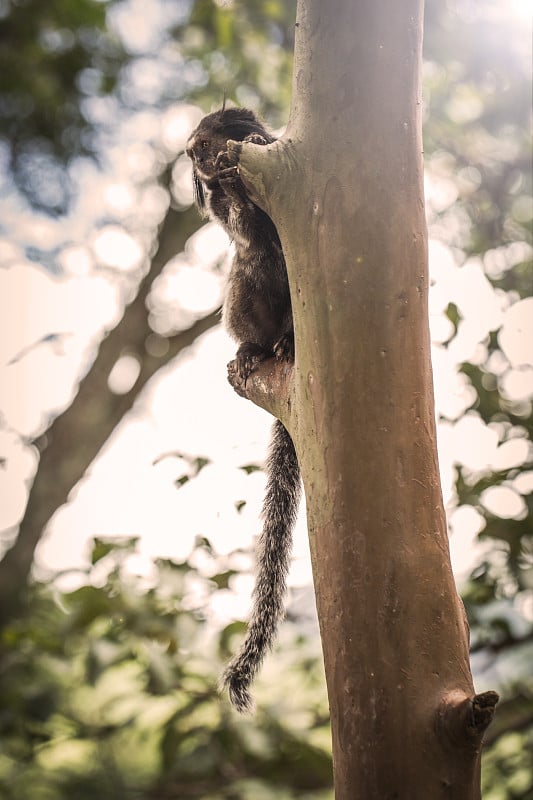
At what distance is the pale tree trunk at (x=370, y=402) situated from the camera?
2.78 feet

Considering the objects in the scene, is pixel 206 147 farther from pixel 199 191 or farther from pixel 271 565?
pixel 271 565

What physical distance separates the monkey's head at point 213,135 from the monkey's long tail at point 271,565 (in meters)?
0.68

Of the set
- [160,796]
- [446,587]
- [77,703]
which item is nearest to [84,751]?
[77,703]

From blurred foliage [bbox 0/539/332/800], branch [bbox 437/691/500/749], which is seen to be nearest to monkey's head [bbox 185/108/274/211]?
blurred foliage [bbox 0/539/332/800]

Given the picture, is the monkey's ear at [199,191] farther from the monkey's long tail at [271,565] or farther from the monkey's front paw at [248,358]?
the monkey's long tail at [271,565]

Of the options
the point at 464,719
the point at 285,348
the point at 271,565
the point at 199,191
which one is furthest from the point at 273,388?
the point at 199,191

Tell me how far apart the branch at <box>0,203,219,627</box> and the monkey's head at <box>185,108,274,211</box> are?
6.49 feet

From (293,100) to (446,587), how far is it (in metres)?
0.75

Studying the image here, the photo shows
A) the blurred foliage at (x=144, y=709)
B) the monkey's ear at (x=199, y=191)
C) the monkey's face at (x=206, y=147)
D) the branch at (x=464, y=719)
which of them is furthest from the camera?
the monkey's ear at (x=199, y=191)

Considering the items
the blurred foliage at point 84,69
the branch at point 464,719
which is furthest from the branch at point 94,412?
the branch at point 464,719

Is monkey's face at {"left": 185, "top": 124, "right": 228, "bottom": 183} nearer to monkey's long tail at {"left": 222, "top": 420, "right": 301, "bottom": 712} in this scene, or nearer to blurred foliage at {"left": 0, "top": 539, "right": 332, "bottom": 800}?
monkey's long tail at {"left": 222, "top": 420, "right": 301, "bottom": 712}

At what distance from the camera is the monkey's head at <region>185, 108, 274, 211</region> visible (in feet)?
5.67

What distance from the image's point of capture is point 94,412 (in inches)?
153

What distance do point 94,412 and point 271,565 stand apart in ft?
8.94
